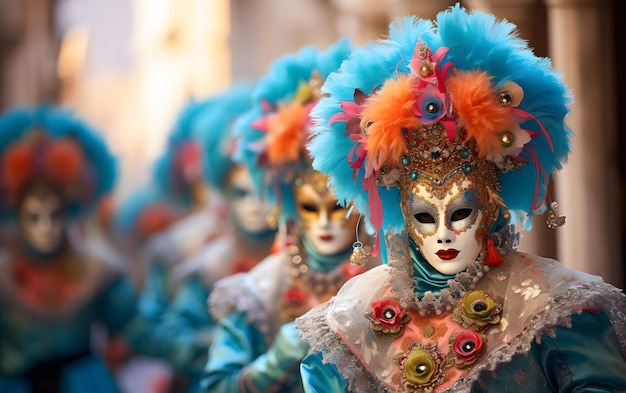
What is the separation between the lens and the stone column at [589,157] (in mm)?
4922

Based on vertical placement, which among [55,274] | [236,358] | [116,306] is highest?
[236,358]

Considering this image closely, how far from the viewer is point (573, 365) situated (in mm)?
3049

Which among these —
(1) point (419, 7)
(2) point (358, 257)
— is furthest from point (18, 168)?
(2) point (358, 257)

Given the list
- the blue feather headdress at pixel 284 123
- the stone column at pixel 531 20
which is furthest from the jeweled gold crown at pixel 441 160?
the stone column at pixel 531 20

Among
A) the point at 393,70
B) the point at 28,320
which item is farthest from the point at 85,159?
the point at 393,70

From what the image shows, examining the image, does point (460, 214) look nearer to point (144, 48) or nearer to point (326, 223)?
point (326, 223)

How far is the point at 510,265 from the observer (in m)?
3.28

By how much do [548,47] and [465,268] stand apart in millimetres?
1826

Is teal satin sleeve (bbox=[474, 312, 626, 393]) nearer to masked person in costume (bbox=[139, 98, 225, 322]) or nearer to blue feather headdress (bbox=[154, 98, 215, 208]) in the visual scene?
masked person in costume (bbox=[139, 98, 225, 322])

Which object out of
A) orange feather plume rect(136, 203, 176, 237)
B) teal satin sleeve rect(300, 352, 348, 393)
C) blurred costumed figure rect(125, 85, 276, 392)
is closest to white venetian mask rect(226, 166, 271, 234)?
blurred costumed figure rect(125, 85, 276, 392)

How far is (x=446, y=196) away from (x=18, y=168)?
3.63 meters

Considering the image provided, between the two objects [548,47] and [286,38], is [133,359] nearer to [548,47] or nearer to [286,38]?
[286,38]

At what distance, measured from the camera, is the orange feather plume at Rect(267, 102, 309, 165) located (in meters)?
4.48

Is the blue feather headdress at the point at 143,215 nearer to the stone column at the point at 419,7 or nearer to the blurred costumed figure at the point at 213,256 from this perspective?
the blurred costumed figure at the point at 213,256
